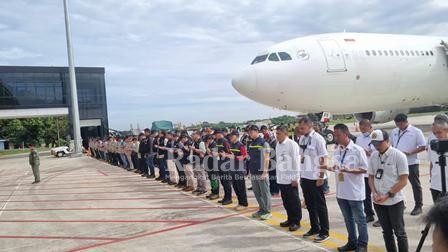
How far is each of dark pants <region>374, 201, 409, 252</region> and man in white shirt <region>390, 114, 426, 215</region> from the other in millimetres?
2399

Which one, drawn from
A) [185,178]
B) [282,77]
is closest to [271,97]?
[282,77]

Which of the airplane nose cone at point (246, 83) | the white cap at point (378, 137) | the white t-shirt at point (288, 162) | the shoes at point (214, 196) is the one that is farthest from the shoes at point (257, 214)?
the airplane nose cone at point (246, 83)

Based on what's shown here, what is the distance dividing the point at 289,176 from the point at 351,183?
146 cm

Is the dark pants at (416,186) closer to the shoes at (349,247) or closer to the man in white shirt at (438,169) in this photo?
the man in white shirt at (438,169)

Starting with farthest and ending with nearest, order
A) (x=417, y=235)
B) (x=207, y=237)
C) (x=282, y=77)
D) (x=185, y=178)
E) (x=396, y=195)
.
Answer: (x=282, y=77) < (x=185, y=178) < (x=207, y=237) < (x=417, y=235) < (x=396, y=195)

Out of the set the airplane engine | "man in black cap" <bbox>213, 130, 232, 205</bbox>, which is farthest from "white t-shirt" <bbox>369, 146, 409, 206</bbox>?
the airplane engine

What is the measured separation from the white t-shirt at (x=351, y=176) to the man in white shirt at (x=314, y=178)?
483mm

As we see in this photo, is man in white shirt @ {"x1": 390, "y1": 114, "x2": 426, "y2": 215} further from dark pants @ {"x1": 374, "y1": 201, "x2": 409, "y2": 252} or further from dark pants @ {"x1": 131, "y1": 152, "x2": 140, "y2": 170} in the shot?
dark pants @ {"x1": 131, "y1": 152, "x2": 140, "y2": 170}

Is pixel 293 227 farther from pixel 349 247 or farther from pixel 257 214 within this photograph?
pixel 349 247

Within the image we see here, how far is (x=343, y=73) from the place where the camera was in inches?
651

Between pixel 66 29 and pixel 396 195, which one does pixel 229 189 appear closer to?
pixel 396 195

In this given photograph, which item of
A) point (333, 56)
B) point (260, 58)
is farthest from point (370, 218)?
point (333, 56)

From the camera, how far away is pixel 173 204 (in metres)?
9.87

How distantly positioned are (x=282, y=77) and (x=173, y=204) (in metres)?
7.60
